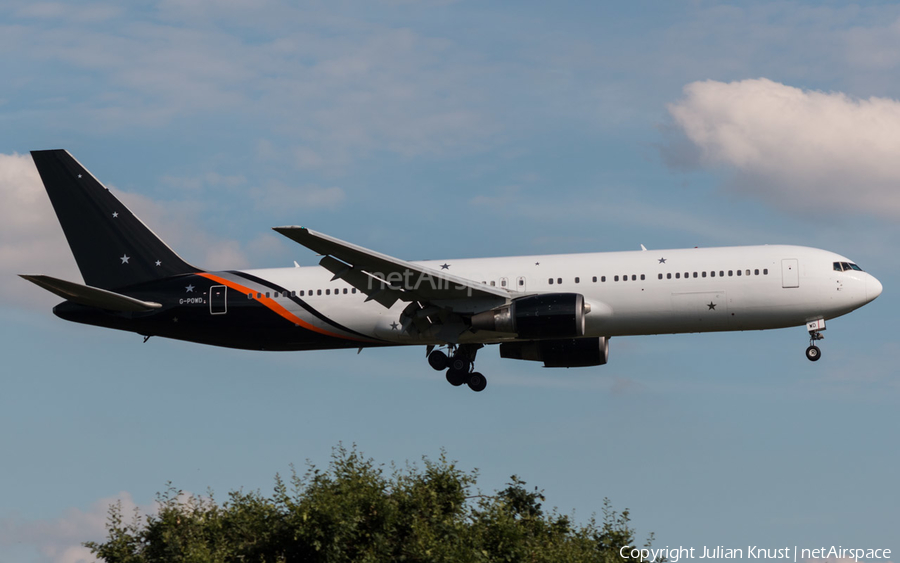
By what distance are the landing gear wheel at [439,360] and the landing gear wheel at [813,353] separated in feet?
48.3

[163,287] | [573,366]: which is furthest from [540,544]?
[163,287]

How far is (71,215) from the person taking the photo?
5138 cm

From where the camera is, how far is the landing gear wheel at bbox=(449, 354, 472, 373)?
4828 cm

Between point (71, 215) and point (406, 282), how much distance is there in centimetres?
1744

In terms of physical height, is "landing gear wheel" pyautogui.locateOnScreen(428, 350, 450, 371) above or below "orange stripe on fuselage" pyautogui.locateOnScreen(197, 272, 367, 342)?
below

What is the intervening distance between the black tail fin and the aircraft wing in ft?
31.6

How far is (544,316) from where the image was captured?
140ft

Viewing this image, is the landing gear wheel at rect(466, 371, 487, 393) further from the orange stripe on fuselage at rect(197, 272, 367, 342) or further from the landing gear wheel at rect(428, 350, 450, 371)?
the orange stripe on fuselage at rect(197, 272, 367, 342)

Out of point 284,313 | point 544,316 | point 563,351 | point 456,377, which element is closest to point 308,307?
point 284,313

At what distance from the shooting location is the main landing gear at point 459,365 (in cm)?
4828

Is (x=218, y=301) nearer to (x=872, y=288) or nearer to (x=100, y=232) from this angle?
(x=100, y=232)

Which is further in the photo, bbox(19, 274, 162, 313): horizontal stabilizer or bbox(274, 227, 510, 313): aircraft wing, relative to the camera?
bbox(19, 274, 162, 313): horizontal stabilizer

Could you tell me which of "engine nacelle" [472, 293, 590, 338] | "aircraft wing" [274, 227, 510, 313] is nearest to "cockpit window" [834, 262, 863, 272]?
"engine nacelle" [472, 293, 590, 338]

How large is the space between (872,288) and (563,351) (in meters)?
12.8
